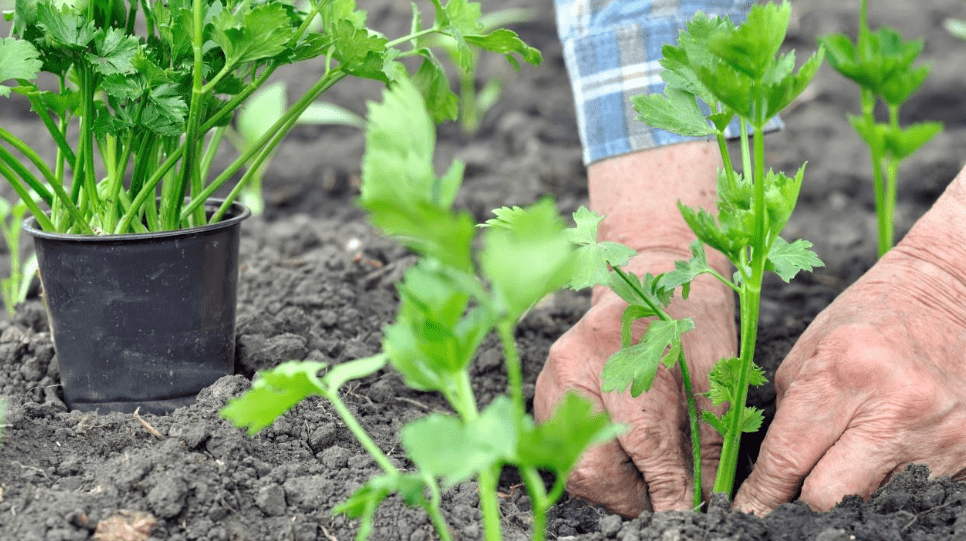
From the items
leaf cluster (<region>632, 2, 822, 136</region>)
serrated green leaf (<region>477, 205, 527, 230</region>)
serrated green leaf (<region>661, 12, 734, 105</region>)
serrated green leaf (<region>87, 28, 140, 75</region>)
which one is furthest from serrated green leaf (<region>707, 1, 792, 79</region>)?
serrated green leaf (<region>87, 28, 140, 75</region>)

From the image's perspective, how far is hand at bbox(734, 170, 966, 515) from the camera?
1334 millimetres

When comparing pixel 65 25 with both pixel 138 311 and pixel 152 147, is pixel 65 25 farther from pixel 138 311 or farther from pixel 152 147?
pixel 138 311

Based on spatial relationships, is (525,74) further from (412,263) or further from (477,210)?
(412,263)

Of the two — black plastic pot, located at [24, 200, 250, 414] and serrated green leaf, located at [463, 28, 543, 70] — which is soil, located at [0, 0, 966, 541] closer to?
black plastic pot, located at [24, 200, 250, 414]

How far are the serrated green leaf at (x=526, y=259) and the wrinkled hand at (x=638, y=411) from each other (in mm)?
681

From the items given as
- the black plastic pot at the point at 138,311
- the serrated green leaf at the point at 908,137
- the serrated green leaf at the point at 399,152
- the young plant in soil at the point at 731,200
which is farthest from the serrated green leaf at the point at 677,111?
the black plastic pot at the point at 138,311

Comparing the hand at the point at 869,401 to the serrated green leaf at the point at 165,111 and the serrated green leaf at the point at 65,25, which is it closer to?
the serrated green leaf at the point at 165,111

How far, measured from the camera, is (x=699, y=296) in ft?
5.41

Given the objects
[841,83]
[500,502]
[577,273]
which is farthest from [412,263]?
[841,83]

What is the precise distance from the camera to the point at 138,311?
1.43 metres

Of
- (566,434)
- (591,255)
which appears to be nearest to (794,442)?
(591,255)

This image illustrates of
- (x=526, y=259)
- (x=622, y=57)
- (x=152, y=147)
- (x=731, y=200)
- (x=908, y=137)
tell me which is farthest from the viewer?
(x=622, y=57)

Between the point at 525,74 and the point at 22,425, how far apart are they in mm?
3445

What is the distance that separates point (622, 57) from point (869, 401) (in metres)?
0.92
